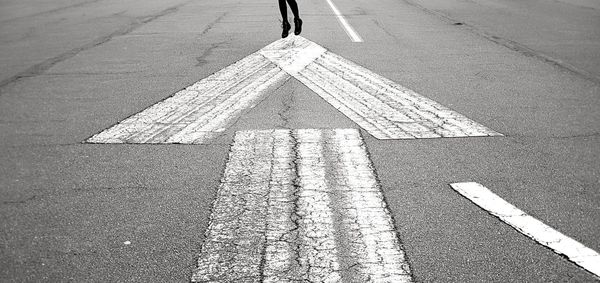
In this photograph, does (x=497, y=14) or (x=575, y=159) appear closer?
(x=575, y=159)

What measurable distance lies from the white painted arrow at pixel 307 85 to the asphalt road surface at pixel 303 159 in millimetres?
49

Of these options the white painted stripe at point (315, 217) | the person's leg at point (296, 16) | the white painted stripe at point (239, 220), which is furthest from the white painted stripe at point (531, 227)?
the person's leg at point (296, 16)

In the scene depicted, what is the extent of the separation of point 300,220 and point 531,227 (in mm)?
1498

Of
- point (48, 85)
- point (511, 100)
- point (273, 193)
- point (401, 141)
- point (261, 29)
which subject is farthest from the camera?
point (261, 29)

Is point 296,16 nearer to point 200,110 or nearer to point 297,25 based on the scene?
point 297,25

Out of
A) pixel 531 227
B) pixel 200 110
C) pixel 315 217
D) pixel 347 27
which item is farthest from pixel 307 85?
pixel 347 27

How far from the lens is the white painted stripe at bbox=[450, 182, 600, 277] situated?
11.8 feet

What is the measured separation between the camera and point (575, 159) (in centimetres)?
530

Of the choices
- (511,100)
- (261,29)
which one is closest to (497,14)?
(261,29)

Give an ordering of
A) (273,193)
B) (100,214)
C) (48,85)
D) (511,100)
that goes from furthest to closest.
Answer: (48,85) → (511,100) → (273,193) → (100,214)

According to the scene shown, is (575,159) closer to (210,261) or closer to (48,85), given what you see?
(210,261)

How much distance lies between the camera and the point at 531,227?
158 inches

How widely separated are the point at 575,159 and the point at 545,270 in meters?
2.13

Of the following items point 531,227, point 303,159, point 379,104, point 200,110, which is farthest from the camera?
point 379,104
